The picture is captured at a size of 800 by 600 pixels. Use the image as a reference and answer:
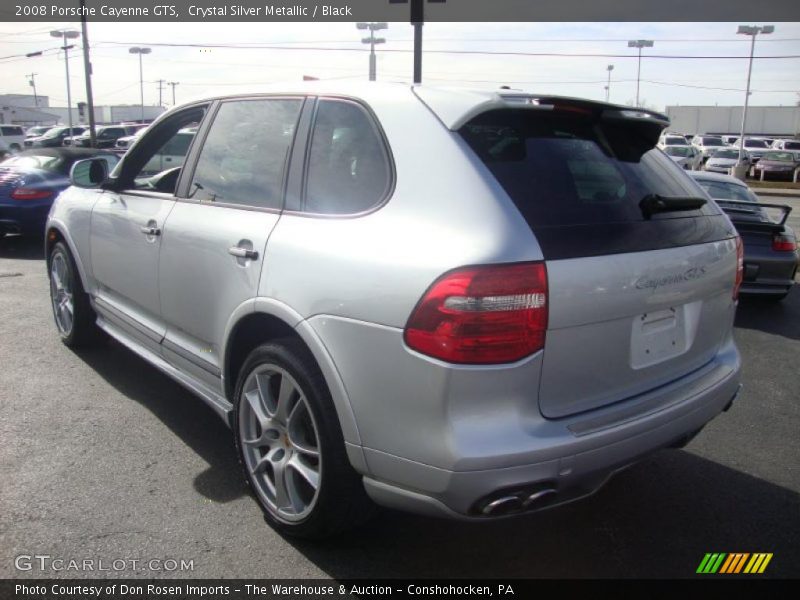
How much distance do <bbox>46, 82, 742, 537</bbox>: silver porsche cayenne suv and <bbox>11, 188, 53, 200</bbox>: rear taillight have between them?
8312 millimetres

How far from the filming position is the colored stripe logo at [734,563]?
9.25 ft

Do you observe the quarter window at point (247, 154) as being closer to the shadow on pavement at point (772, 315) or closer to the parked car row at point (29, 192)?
the shadow on pavement at point (772, 315)

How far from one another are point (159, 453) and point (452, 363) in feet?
7.37

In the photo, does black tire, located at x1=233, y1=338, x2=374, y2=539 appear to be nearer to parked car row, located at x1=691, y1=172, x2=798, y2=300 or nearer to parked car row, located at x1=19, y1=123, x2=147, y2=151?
parked car row, located at x1=691, y1=172, x2=798, y2=300

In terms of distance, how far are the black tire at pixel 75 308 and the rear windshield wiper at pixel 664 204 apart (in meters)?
3.99

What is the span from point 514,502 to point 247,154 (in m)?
2.05

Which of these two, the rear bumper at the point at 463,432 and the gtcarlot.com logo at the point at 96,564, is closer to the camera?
the rear bumper at the point at 463,432

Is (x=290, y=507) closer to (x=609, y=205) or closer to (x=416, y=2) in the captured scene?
(x=609, y=205)

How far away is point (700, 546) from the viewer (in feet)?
9.75

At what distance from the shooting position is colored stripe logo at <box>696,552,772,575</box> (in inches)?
111

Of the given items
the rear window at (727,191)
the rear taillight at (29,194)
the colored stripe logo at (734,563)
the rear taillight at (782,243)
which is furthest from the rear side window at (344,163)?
the rear taillight at (29,194)

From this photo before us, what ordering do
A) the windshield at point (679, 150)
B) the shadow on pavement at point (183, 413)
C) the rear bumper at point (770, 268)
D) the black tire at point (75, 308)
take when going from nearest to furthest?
1. the shadow on pavement at point (183, 413)
2. the black tire at point (75, 308)
3. the rear bumper at point (770, 268)
4. the windshield at point (679, 150)

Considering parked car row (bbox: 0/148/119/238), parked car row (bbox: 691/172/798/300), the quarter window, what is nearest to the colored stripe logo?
the quarter window

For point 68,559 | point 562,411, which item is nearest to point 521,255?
point 562,411
